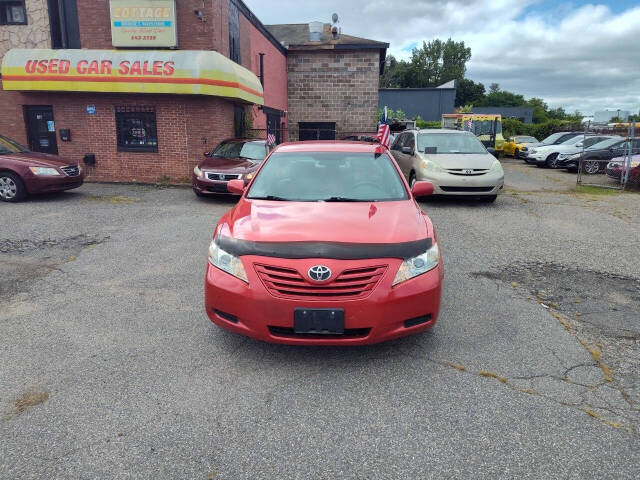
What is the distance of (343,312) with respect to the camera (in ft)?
10.2

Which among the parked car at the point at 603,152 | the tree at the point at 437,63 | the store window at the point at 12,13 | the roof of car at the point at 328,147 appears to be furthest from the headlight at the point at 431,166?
the tree at the point at 437,63

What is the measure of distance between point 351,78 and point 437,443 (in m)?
22.6

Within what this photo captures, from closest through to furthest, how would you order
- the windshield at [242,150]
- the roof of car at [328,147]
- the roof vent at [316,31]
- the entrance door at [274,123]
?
1. the roof of car at [328,147]
2. the windshield at [242,150]
3. the entrance door at [274,123]
4. the roof vent at [316,31]

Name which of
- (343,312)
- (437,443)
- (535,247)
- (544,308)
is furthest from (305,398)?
(535,247)

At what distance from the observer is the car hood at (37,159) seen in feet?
33.2

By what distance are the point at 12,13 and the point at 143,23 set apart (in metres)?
4.47

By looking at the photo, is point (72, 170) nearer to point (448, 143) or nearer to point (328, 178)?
→ point (328, 178)

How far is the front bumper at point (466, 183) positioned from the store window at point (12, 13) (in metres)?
13.2

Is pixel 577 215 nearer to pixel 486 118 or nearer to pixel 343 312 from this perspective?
pixel 343 312

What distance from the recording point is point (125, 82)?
12961mm

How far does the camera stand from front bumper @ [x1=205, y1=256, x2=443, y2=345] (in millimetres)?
3146

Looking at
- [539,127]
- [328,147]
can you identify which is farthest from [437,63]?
[328,147]

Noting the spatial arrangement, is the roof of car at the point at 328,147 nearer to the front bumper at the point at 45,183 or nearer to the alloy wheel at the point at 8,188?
the front bumper at the point at 45,183

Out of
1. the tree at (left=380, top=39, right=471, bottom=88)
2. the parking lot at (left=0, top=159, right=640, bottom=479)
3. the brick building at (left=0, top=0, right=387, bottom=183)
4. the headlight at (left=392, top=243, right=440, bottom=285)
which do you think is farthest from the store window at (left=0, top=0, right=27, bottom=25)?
the tree at (left=380, top=39, right=471, bottom=88)
